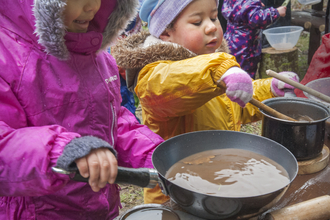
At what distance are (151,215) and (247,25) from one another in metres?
3.92

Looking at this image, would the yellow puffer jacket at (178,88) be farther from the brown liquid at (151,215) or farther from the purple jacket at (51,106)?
the brown liquid at (151,215)

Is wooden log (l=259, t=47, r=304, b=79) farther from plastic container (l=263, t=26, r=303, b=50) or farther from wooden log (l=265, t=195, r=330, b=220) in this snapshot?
wooden log (l=265, t=195, r=330, b=220)

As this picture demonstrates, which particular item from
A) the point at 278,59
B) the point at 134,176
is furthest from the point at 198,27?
the point at 278,59

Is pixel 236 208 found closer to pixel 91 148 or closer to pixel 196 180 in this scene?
pixel 196 180

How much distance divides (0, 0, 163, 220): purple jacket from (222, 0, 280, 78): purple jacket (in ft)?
10.5

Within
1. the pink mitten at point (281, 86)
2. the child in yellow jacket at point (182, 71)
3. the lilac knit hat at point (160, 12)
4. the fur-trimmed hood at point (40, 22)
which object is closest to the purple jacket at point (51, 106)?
the fur-trimmed hood at point (40, 22)

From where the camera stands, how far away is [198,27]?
179 cm

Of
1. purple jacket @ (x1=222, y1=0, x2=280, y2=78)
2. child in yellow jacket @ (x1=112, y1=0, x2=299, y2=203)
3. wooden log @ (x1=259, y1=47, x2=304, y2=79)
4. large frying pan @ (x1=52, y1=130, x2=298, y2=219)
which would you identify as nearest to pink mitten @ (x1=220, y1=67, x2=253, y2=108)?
child in yellow jacket @ (x1=112, y1=0, x2=299, y2=203)

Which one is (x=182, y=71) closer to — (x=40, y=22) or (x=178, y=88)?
(x=178, y=88)

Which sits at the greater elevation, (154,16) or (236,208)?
(154,16)

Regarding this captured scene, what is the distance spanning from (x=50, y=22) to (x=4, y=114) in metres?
0.38

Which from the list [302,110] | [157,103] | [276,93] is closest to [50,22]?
[157,103]

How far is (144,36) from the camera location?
2.07m

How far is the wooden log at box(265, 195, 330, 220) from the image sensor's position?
1038 millimetres
